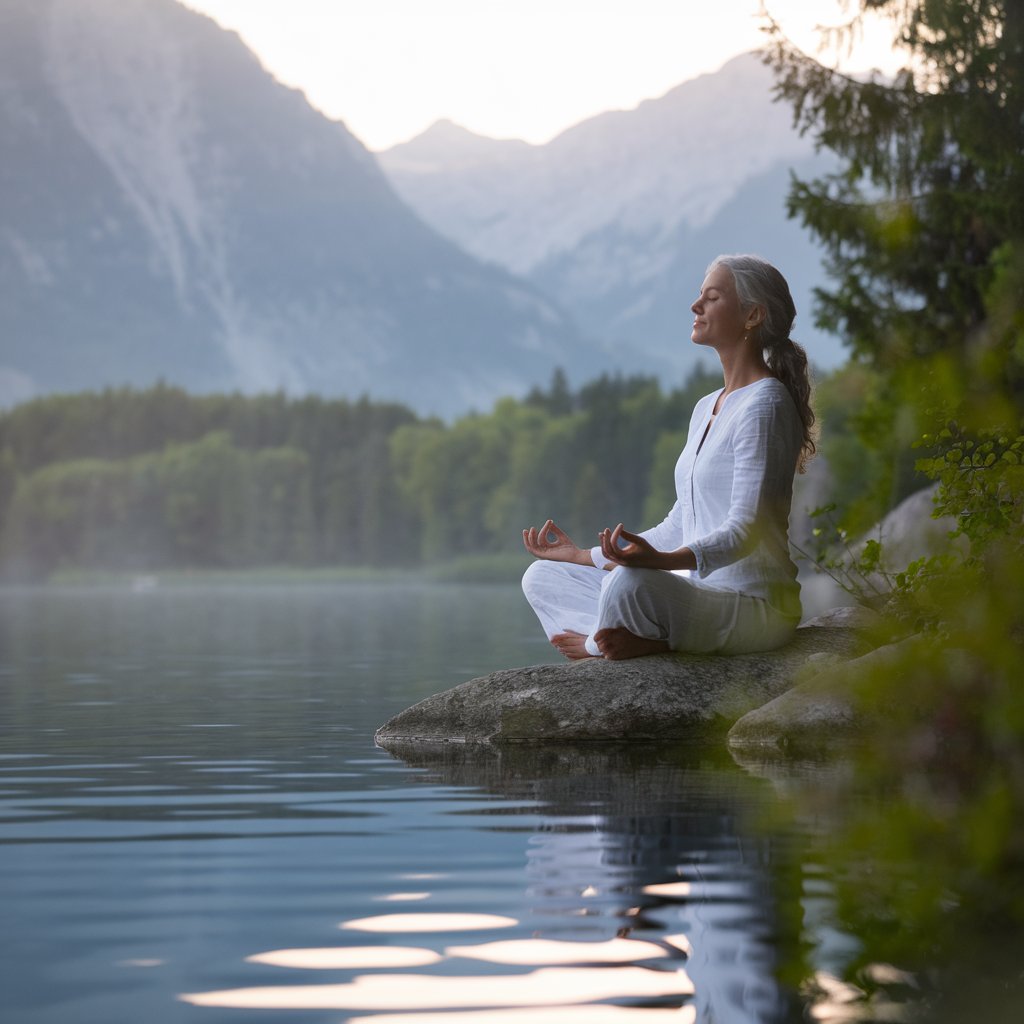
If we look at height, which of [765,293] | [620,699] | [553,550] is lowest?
[620,699]

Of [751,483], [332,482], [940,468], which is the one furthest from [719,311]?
[332,482]

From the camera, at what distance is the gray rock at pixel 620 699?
28.8 feet

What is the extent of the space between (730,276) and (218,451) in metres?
145

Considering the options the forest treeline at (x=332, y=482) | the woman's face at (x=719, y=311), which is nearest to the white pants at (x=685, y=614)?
the woman's face at (x=719, y=311)

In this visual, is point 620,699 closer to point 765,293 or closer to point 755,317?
point 755,317

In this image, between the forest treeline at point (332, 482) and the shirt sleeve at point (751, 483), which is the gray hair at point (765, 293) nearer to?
the shirt sleeve at point (751, 483)

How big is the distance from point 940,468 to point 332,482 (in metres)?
148

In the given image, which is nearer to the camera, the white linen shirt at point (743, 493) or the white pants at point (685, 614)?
the white linen shirt at point (743, 493)

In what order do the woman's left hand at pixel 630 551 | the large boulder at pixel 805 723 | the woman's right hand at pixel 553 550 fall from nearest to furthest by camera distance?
1. the woman's left hand at pixel 630 551
2. the large boulder at pixel 805 723
3. the woman's right hand at pixel 553 550

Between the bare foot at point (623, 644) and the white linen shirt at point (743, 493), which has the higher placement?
the white linen shirt at point (743, 493)

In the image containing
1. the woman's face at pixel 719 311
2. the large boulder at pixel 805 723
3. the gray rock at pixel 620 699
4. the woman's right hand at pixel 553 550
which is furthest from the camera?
the woman's right hand at pixel 553 550

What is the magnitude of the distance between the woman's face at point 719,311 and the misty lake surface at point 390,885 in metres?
1.86

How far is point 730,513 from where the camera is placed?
8.25m

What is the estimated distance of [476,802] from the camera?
6.65 m
